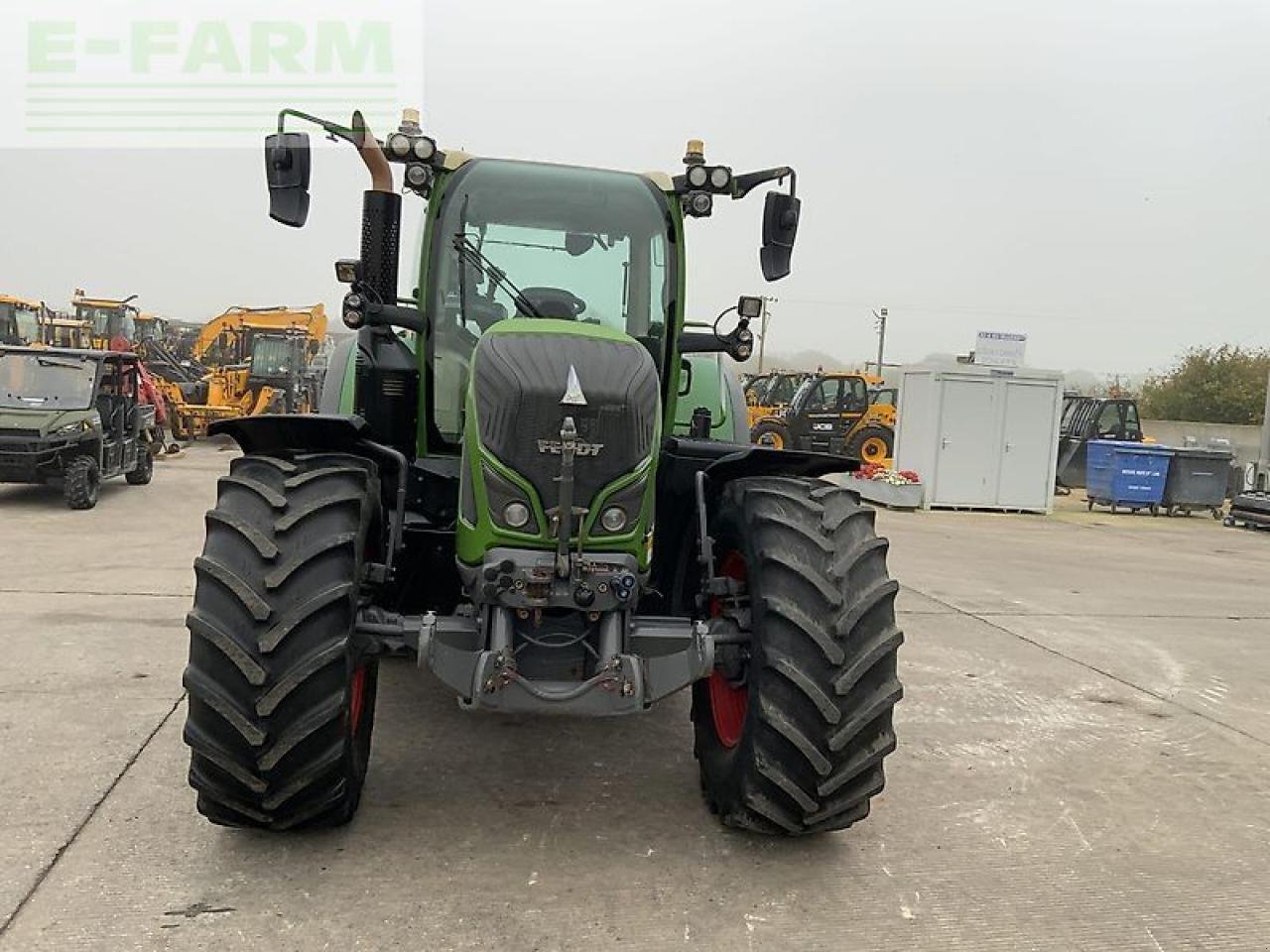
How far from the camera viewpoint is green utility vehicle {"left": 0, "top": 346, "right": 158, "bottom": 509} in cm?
1076

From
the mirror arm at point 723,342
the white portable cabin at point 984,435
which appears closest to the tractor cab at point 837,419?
the white portable cabin at point 984,435

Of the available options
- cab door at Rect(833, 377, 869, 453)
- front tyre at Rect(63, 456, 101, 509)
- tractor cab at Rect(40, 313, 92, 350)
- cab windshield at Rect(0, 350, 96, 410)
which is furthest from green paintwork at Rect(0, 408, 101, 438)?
cab door at Rect(833, 377, 869, 453)

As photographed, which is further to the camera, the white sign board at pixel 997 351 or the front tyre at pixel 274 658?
the white sign board at pixel 997 351

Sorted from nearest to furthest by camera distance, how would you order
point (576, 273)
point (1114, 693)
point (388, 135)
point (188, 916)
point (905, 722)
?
point (188, 916) < point (388, 135) < point (576, 273) < point (905, 722) < point (1114, 693)

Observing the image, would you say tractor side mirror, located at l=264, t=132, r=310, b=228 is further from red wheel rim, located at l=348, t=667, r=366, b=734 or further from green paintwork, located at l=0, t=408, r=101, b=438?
green paintwork, located at l=0, t=408, r=101, b=438

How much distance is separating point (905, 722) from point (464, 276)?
10.0 feet

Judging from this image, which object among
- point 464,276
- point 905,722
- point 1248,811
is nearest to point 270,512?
point 464,276

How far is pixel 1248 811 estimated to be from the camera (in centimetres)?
410

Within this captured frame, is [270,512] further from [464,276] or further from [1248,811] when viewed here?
[1248,811]

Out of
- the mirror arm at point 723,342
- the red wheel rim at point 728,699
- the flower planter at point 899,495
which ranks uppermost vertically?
the mirror arm at point 723,342

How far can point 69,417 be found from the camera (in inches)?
438

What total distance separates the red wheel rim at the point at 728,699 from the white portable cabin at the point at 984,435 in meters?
13.4

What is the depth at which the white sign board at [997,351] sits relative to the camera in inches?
670

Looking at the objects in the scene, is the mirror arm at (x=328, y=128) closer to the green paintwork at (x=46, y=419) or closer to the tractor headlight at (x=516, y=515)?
the tractor headlight at (x=516, y=515)
